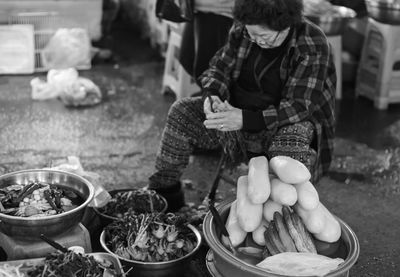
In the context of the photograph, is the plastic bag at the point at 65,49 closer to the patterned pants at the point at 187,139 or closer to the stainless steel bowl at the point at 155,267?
the patterned pants at the point at 187,139

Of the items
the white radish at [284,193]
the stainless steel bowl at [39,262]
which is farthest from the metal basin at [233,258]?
the stainless steel bowl at [39,262]

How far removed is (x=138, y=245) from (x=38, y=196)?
52cm

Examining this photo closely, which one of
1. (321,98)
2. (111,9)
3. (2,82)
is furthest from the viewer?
(111,9)

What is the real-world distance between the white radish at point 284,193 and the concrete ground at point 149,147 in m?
0.77

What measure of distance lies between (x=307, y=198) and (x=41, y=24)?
4.17 m

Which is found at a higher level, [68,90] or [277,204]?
[277,204]

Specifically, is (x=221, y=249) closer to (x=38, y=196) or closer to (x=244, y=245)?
(x=244, y=245)

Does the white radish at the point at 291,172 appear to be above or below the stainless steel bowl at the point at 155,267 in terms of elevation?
above

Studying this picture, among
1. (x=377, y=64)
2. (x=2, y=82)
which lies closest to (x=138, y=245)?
(x=2, y=82)

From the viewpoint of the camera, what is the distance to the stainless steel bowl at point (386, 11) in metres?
5.10

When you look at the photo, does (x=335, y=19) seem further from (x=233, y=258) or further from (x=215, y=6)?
(x=233, y=258)

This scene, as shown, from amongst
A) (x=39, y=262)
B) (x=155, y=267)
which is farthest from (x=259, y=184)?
(x=39, y=262)

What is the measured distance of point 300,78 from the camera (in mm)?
3020

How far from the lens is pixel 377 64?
5.65 m
